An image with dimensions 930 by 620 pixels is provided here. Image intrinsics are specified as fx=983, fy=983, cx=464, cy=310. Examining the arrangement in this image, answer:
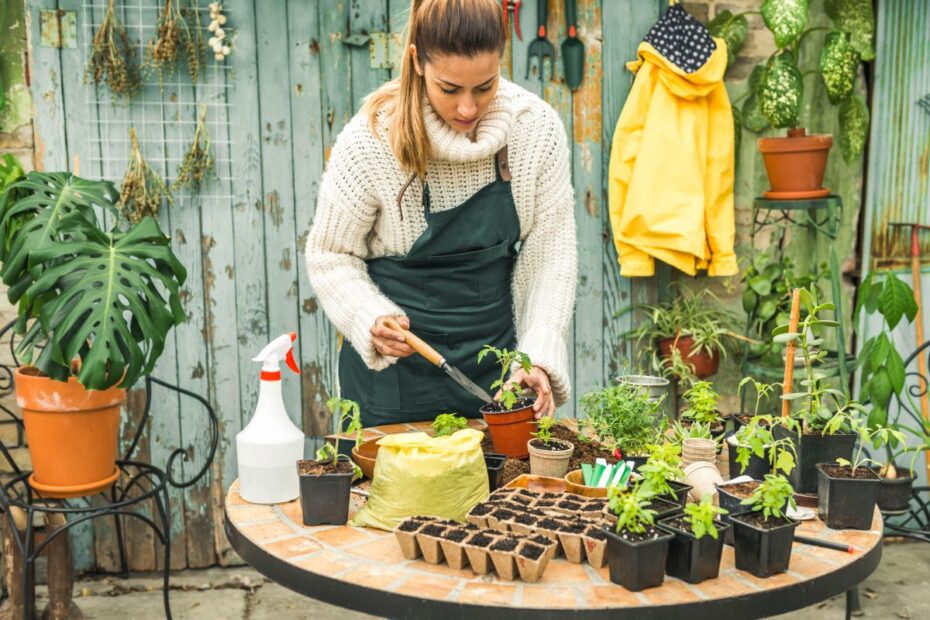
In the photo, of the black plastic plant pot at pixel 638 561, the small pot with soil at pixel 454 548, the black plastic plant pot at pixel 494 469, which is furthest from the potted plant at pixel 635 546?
the black plastic plant pot at pixel 494 469

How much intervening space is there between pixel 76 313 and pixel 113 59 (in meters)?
1.31

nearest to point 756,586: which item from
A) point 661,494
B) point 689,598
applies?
point 689,598

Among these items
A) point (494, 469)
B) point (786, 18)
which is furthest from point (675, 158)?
point (494, 469)

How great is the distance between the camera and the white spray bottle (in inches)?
74.7

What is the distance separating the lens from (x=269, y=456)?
190 cm

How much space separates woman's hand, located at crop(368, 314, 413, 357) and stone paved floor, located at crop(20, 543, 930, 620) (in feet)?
5.54

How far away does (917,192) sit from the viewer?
4.10 metres

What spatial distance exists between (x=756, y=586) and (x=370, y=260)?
139 centimetres

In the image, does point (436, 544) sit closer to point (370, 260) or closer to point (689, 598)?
point (689, 598)

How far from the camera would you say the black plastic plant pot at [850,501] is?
1775 mm

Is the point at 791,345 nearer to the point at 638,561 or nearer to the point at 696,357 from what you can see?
the point at 638,561

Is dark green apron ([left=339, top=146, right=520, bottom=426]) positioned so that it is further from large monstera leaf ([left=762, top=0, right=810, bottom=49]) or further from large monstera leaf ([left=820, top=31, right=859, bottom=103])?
large monstera leaf ([left=820, top=31, right=859, bottom=103])

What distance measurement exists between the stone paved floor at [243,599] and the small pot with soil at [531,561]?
2287 mm

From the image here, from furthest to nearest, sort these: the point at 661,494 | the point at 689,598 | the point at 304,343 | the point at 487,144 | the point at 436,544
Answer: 1. the point at 304,343
2. the point at 487,144
3. the point at 661,494
4. the point at 436,544
5. the point at 689,598
